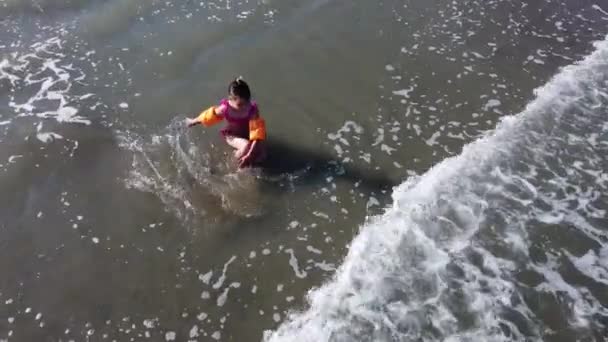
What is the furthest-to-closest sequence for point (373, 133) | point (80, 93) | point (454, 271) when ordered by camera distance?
point (80, 93) < point (373, 133) < point (454, 271)

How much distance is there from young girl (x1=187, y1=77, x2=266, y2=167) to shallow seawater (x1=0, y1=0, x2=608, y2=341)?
27 cm

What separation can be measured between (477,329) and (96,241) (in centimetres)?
449

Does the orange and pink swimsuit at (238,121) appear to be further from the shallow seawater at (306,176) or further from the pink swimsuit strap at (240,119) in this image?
the shallow seawater at (306,176)

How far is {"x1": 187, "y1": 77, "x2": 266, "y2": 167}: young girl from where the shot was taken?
24.1ft

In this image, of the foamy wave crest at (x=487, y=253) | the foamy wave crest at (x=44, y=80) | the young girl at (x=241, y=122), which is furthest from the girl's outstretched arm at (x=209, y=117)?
the foamy wave crest at (x=487, y=253)

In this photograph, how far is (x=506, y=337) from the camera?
18.7 ft

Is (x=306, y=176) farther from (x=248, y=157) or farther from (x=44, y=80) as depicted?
(x=44, y=80)

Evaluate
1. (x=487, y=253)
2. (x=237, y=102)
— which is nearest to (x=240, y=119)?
(x=237, y=102)

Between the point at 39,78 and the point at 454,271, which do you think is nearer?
the point at 454,271

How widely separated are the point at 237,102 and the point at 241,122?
1.29ft

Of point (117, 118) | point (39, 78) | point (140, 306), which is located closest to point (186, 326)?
point (140, 306)

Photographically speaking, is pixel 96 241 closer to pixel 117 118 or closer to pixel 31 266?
pixel 31 266

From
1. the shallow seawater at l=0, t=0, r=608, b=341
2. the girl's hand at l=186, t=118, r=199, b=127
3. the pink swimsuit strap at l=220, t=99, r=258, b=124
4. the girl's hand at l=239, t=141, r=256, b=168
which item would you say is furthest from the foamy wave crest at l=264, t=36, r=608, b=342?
the girl's hand at l=186, t=118, r=199, b=127

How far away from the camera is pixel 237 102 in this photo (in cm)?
747
